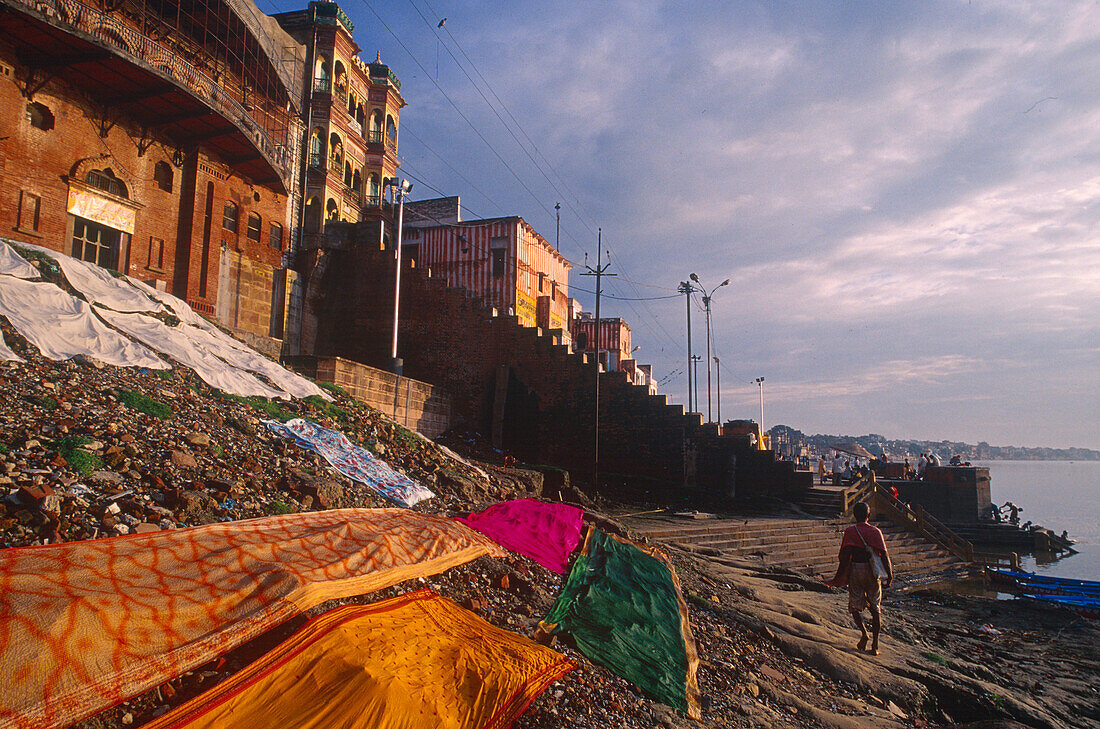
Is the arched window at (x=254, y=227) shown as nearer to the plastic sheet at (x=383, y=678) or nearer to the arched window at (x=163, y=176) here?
the arched window at (x=163, y=176)

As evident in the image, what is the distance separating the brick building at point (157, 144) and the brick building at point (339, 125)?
2.17 metres

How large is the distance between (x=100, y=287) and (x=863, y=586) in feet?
44.2

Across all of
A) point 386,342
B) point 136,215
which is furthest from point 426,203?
point 136,215

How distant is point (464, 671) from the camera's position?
4020 mm

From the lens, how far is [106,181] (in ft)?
51.6

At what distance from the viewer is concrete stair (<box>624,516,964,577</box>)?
1509 cm

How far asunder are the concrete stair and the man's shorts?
20.5 feet

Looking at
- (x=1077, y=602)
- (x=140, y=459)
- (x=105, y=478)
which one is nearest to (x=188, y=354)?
(x=140, y=459)

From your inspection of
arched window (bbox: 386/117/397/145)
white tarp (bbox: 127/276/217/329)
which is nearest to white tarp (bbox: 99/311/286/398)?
white tarp (bbox: 127/276/217/329)

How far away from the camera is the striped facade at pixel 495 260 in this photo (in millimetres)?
29625

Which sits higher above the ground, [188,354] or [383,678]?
[188,354]

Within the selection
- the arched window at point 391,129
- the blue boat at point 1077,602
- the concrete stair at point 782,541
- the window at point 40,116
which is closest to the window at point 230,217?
the window at point 40,116

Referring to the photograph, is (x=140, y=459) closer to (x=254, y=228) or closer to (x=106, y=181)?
(x=106, y=181)

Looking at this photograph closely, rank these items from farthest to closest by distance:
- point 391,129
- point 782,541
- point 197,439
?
point 391,129 < point 782,541 < point 197,439
